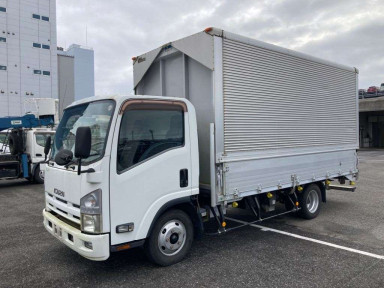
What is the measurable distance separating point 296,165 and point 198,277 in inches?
115

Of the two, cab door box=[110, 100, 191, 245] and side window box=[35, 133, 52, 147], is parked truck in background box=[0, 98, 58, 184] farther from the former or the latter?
cab door box=[110, 100, 191, 245]

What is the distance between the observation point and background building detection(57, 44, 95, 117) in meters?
51.2

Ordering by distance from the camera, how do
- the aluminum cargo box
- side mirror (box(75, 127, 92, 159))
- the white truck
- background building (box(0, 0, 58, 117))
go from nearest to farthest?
1. side mirror (box(75, 127, 92, 159))
2. the white truck
3. the aluminum cargo box
4. background building (box(0, 0, 58, 117))

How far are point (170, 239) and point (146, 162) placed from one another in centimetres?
115

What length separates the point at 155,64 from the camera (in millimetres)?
5602

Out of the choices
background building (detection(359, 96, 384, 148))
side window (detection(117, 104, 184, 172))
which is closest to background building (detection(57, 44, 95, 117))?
background building (detection(359, 96, 384, 148))

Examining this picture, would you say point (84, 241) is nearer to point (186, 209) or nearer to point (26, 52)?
point (186, 209)

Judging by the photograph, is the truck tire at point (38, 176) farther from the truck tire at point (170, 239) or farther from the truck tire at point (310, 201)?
the truck tire at point (310, 201)

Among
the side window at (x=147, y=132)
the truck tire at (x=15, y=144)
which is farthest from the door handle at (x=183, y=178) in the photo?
the truck tire at (x=15, y=144)

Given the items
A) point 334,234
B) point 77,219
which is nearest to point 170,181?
point 77,219

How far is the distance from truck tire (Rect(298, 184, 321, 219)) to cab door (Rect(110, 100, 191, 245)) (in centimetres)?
320

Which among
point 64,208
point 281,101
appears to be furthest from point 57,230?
point 281,101

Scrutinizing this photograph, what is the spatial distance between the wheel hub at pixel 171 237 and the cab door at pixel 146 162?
0.34m

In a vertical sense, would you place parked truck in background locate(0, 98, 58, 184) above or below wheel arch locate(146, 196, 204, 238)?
above
